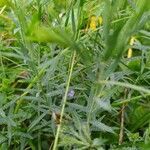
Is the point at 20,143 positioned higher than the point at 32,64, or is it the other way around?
the point at 32,64

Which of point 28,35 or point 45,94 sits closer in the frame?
point 28,35

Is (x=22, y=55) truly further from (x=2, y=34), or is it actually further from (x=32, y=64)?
(x=2, y=34)

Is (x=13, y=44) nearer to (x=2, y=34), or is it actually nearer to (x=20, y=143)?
(x=2, y=34)

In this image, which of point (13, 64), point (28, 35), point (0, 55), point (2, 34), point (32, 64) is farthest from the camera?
point (2, 34)

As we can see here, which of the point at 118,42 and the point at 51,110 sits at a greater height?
the point at 118,42

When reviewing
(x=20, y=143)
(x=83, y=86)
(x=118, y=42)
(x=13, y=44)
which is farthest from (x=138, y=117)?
(x=13, y=44)

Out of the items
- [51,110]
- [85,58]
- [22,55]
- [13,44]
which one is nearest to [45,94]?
[51,110]

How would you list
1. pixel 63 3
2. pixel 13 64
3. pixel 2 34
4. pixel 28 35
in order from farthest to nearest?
pixel 2 34, pixel 13 64, pixel 63 3, pixel 28 35

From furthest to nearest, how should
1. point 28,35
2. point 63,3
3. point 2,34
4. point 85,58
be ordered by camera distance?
point 2,34, point 63,3, point 85,58, point 28,35

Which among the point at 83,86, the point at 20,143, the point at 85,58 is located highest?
the point at 85,58
